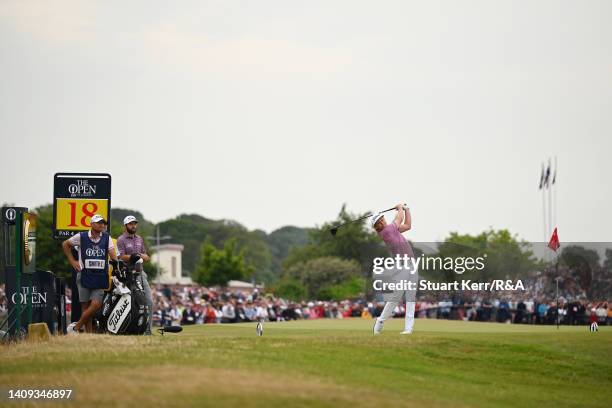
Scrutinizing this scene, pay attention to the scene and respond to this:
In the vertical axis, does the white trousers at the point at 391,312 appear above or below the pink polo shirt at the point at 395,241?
below

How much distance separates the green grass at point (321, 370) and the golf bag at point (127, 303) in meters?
2.05

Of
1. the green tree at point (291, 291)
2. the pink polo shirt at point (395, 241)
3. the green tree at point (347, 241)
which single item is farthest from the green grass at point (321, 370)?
the green tree at point (347, 241)

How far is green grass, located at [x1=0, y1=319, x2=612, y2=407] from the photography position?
12938 mm

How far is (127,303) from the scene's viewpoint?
65.7 feet

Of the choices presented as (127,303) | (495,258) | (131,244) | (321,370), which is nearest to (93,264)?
(127,303)

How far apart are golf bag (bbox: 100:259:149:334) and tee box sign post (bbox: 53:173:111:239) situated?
2717 millimetres

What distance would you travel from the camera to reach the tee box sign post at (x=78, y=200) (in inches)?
897

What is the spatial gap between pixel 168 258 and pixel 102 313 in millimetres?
148146

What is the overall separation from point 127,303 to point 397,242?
516cm

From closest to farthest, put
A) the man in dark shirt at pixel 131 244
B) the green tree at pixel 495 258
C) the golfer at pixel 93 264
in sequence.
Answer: the golfer at pixel 93 264 < the man in dark shirt at pixel 131 244 < the green tree at pixel 495 258

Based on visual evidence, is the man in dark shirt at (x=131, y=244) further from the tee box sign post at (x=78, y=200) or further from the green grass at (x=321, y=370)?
the green grass at (x=321, y=370)

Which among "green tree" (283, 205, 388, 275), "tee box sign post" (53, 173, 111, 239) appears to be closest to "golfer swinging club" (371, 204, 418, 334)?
"tee box sign post" (53, 173, 111, 239)

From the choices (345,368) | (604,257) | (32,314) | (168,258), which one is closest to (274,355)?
(345,368)

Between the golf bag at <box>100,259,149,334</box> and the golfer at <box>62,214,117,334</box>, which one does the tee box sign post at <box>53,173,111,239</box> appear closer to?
the golfer at <box>62,214,117,334</box>
